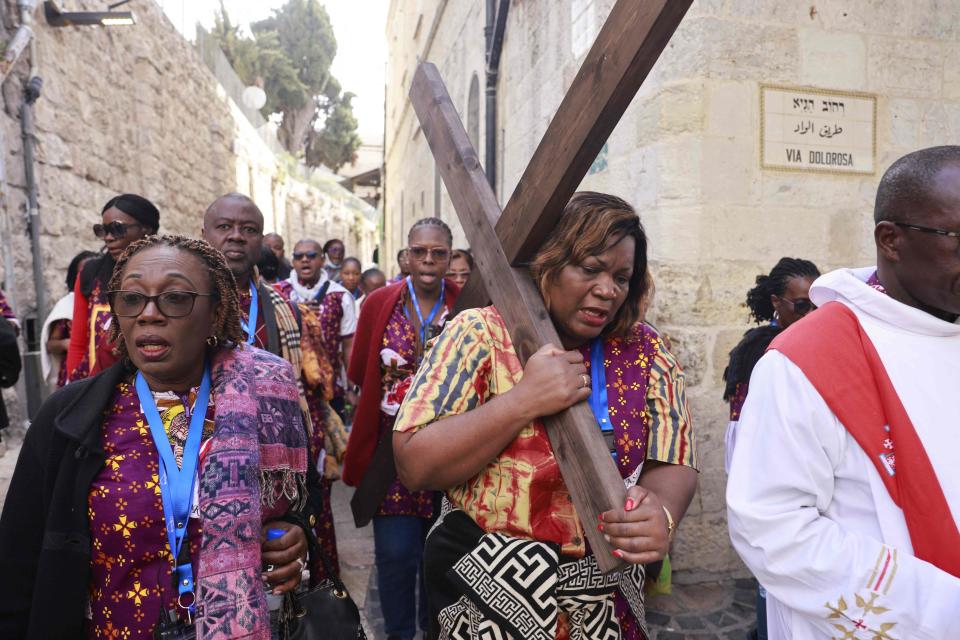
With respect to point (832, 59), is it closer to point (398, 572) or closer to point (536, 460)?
point (536, 460)

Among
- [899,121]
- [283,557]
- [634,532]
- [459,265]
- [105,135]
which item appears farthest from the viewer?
[105,135]

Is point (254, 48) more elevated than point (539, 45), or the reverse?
point (254, 48)

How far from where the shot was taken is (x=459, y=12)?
9.78 meters

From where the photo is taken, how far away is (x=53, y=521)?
60.4 inches

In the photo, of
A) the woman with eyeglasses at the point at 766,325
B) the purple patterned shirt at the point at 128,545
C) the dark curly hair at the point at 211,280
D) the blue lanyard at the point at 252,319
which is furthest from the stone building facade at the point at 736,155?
the purple patterned shirt at the point at 128,545

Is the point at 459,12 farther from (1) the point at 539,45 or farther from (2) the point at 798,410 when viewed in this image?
(2) the point at 798,410

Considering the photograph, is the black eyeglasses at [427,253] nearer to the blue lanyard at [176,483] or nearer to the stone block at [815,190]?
the stone block at [815,190]

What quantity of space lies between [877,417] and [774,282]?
2.09 meters

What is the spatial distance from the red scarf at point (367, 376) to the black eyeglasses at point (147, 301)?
5.22 ft

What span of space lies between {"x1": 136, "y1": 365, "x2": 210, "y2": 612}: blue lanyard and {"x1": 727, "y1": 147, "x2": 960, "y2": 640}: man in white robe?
1275mm

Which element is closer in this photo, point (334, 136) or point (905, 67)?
point (905, 67)

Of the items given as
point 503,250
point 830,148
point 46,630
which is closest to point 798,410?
point 503,250

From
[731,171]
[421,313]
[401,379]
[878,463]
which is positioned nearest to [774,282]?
[731,171]

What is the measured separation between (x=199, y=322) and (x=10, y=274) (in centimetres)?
558
